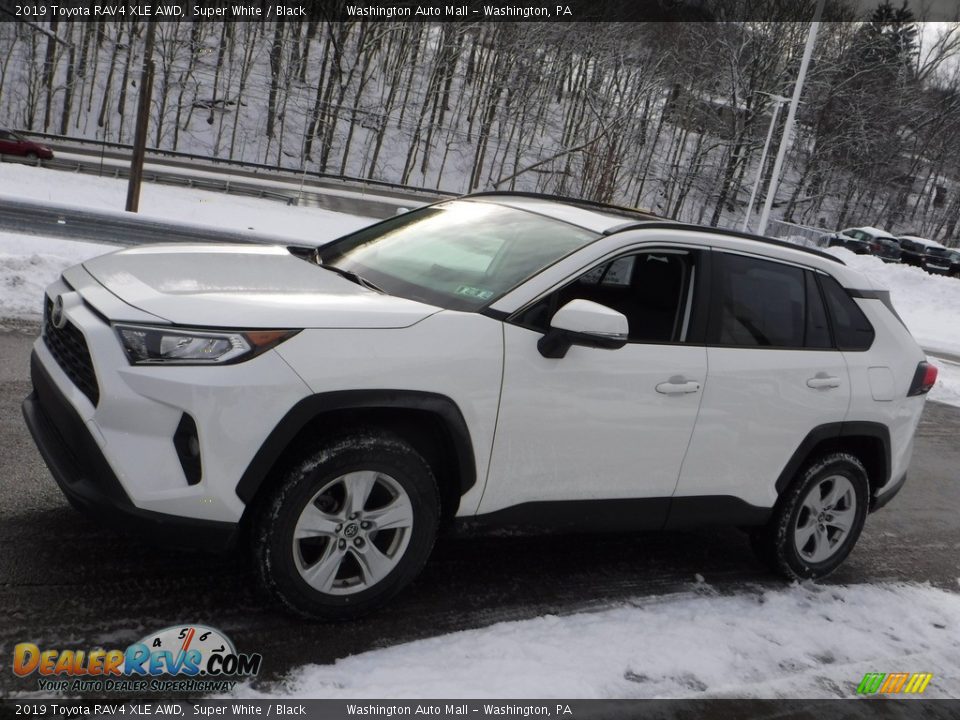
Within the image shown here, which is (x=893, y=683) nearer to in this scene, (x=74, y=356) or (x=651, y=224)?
(x=651, y=224)

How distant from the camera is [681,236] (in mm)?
4250

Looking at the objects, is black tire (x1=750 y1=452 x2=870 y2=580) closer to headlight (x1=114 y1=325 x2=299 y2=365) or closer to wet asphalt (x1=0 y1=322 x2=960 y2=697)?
wet asphalt (x1=0 y1=322 x2=960 y2=697)

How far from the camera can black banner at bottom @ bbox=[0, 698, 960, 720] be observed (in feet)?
9.06

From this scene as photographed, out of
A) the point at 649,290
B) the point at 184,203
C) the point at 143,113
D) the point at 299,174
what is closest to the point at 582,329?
the point at 649,290

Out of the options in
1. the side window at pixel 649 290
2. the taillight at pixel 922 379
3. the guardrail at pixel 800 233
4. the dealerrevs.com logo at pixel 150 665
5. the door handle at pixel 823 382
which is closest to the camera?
the dealerrevs.com logo at pixel 150 665

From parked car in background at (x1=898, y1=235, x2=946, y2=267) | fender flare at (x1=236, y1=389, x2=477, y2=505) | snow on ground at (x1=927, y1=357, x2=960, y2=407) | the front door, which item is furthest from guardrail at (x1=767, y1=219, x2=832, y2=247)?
fender flare at (x1=236, y1=389, x2=477, y2=505)

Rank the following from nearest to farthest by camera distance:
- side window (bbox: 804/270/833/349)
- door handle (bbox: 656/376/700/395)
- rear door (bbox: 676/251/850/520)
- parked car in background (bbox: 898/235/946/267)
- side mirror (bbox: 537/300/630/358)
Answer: side mirror (bbox: 537/300/630/358), door handle (bbox: 656/376/700/395), rear door (bbox: 676/251/850/520), side window (bbox: 804/270/833/349), parked car in background (bbox: 898/235/946/267)

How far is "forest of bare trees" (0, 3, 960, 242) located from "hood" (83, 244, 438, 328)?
45.0 metres

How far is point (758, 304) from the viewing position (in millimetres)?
4453

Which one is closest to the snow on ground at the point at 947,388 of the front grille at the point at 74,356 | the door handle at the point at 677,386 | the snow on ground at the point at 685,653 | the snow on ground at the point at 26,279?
the snow on ground at the point at 685,653

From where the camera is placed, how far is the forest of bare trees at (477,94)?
50.8m

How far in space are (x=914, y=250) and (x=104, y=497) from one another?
46735mm

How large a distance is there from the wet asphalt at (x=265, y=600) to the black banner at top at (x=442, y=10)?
47.8 meters

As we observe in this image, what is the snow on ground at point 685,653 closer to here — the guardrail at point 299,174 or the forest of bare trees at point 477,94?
the guardrail at point 299,174
